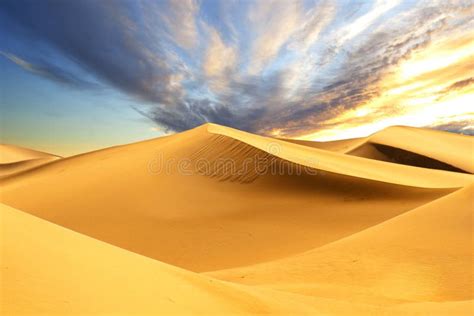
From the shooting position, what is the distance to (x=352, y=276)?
203 inches

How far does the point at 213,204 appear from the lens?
11469 mm

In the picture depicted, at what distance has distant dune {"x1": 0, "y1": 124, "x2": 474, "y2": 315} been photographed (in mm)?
2393

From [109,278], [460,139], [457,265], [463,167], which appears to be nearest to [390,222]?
[457,265]

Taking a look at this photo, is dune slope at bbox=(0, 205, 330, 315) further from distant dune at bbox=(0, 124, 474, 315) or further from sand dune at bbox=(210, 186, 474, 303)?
sand dune at bbox=(210, 186, 474, 303)

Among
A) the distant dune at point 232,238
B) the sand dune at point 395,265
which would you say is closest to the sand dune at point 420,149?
the distant dune at point 232,238

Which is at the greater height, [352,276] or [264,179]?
[264,179]

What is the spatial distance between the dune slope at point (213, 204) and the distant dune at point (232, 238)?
0.06 m

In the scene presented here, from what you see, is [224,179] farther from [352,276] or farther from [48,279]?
[48,279]

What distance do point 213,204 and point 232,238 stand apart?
9.61 feet

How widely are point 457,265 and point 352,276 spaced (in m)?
1.73

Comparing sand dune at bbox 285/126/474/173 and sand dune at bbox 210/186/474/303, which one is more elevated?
sand dune at bbox 285/126/474/173

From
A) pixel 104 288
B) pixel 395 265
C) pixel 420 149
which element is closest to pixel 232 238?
pixel 395 265

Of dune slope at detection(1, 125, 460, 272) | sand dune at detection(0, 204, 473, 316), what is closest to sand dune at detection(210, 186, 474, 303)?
sand dune at detection(0, 204, 473, 316)

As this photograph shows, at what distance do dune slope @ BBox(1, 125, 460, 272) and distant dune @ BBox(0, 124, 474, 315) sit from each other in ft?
0.18
